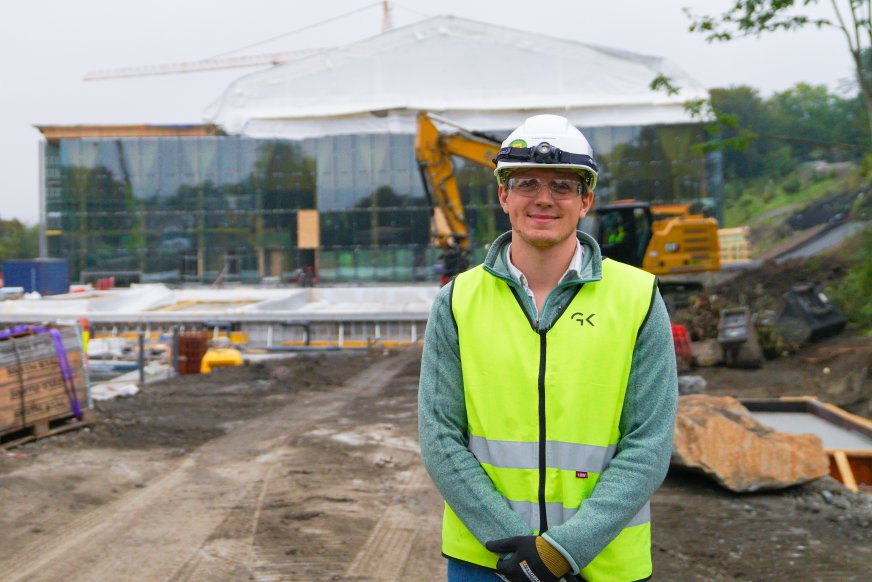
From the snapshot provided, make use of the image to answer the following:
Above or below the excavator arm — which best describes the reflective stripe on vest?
below

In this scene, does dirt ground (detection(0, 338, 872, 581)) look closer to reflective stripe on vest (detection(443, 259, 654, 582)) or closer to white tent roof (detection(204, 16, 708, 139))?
reflective stripe on vest (detection(443, 259, 654, 582))

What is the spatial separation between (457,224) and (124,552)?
17.5m

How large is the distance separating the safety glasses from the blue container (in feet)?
123

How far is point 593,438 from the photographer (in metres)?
2.32

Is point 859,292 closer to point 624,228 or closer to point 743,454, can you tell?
point 624,228

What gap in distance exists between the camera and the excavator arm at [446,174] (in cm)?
2131

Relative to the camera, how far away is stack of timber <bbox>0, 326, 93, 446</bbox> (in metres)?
9.34

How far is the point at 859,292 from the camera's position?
17.7 metres

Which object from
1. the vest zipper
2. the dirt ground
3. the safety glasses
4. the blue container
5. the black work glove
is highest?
the safety glasses

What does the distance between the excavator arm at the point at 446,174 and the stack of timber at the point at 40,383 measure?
39.1 ft

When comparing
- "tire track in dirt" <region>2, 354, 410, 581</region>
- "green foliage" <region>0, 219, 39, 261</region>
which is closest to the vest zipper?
"tire track in dirt" <region>2, 354, 410, 581</region>

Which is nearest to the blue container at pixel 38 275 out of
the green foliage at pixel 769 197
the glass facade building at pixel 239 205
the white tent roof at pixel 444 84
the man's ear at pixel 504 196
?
the glass facade building at pixel 239 205

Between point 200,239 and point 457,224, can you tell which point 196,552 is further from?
point 200,239

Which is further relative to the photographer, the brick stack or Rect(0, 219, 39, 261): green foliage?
Rect(0, 219, 39, 261): green foliage
